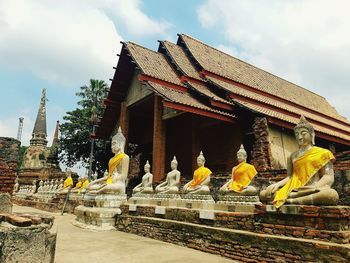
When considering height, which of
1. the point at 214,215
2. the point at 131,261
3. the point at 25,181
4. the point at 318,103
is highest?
the point at 318,103

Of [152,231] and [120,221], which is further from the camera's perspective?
[120,221]

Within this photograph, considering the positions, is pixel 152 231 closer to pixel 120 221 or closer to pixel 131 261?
pixel 120 221

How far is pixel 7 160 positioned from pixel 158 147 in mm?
5874

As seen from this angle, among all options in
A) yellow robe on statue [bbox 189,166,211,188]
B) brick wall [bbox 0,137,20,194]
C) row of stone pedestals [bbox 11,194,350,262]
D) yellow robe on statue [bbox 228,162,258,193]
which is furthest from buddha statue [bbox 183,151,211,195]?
brick wall [bbox 0,137,20,194]

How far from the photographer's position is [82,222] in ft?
24.4

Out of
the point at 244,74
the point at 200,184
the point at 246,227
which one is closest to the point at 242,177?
the point at 200,184

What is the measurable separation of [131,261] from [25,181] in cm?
2077

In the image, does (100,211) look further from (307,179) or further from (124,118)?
(124,118)

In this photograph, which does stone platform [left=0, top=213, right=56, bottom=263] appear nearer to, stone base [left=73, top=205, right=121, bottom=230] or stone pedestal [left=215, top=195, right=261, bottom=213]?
stone pedestal [left=215, top=195, right=261, bottom=213]

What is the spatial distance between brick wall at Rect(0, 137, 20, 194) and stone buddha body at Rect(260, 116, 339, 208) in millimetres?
5033

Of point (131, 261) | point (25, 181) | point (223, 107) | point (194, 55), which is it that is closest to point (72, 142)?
point (25, 181)

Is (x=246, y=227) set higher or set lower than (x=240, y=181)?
lower

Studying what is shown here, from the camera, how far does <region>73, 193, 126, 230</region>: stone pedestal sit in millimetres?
6797

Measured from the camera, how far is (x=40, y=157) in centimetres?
3188
